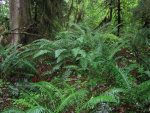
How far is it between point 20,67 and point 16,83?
429mm

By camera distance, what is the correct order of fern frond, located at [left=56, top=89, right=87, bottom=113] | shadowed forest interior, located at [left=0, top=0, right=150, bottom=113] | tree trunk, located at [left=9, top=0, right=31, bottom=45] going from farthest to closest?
tree trunk, located at [left=9, top=0, right=31, bottom=45], shadowed forest interior, located at [left=0, top=0, right=150, bottom=113], fern frond, located at [left=56, top=89, right=87, bottom=113]

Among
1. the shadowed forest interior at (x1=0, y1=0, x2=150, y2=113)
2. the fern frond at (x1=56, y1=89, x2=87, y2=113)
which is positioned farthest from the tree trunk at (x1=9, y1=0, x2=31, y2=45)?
the fern frond at (x1=56, y1=89, x2=87, y2=113)

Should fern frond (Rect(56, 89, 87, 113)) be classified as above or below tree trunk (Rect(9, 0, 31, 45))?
below

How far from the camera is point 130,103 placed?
1.62 metres

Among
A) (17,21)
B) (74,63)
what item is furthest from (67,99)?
(17,21)

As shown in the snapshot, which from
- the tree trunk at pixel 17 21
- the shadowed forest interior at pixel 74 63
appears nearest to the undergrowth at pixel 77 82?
the shadowed forest interior at pixel 74 63

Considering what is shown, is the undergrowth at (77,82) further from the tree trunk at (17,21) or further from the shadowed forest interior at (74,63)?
the tree trunk at (17,21)

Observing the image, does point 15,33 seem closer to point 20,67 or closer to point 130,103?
point 20,67

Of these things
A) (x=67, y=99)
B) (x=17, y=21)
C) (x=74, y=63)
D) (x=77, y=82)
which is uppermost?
(x=17, y=21)

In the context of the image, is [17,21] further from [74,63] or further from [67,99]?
[67,99]

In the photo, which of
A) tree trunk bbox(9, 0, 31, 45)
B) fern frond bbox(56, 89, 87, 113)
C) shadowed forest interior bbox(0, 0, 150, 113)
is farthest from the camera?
tree trunk bbox(9, 0, 31, 45)

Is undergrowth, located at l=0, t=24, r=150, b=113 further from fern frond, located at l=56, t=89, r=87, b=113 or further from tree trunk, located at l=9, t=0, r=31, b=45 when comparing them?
tree trunk, located at l=9, t=0, r=31, b=45

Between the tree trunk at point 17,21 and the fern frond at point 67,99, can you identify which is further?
the tree trunk at point 17,21

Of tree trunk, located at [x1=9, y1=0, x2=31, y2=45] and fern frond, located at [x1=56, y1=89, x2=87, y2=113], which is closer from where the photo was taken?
fern frond, located at [x1=56, y1=89, x2=87, y2=113]
